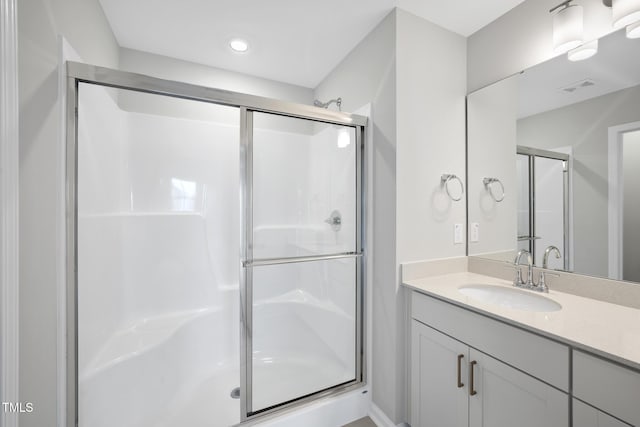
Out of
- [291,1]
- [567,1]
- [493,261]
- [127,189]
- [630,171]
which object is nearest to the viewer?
[630,171]

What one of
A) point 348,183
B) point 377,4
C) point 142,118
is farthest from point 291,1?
point 142,118

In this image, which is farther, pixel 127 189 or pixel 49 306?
pixel 127 189

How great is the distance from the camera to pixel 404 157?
1555mm

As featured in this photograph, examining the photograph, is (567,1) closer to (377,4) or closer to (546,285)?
(377,4)

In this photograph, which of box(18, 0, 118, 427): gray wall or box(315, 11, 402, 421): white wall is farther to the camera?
box(315, 11, 402, 421): white wall

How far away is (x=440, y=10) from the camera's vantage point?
5.08ft

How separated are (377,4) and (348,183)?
1.05 meters

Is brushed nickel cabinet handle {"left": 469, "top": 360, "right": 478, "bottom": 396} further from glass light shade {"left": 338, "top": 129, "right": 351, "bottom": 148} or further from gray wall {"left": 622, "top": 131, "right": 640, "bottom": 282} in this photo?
glass light shade {"left": 338, "top": 129, "right": 351, "bottom": 148}

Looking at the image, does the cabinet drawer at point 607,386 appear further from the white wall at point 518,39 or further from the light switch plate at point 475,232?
the white wall at point 518,39

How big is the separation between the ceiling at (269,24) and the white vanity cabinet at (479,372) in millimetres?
1697

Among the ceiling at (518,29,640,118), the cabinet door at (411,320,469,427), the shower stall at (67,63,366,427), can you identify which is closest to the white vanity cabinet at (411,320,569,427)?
the cabinet door at (411,320,469,427)

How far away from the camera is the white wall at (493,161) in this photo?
1627 millimetres

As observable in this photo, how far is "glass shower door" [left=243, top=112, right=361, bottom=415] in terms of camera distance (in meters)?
1.50

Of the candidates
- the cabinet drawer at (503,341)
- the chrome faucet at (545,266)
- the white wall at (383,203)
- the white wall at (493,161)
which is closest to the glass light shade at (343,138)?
the white wall at (383,203)
